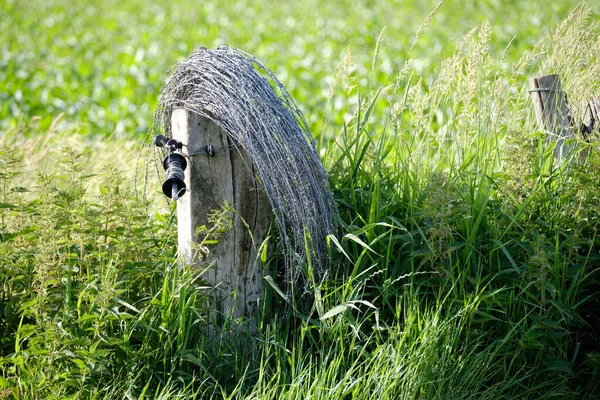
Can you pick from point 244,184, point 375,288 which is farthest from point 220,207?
point 375,288

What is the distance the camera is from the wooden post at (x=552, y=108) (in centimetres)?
373

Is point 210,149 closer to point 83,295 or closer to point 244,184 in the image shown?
point 244,184

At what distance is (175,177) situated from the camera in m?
2.95

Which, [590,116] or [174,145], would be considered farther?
[590,116]

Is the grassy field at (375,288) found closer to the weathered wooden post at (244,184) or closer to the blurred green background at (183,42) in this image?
the weathered wooden post at (244,184)

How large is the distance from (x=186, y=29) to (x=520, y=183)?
11.0 m

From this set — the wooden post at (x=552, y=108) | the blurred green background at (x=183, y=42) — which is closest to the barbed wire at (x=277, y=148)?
the wooden post at (x=552, y=108)

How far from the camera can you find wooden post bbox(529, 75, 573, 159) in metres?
3.73

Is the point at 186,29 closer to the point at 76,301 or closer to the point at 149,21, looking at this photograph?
the point at 149,21

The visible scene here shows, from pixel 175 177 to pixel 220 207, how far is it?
0.29 m

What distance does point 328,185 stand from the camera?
3.23 metres

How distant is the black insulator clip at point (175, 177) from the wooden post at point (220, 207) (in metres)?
0.09

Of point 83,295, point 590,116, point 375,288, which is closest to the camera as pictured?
point 83,295

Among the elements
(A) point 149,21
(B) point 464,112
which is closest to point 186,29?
(A) point 149,21
